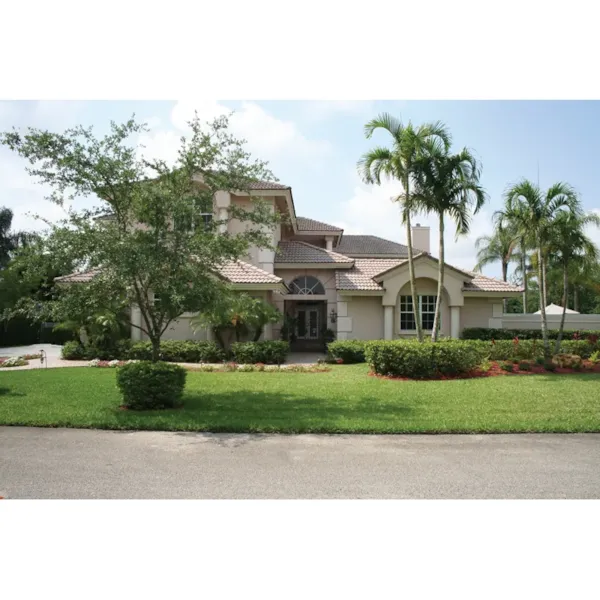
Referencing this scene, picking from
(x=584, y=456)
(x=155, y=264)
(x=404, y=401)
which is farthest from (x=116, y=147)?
(x=584, y=456)

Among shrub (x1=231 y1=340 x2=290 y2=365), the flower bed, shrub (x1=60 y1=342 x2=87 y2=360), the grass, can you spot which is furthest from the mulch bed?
the flower bed

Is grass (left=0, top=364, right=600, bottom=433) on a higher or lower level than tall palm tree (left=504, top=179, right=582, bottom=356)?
lower

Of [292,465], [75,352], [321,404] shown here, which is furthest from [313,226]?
[292,465]

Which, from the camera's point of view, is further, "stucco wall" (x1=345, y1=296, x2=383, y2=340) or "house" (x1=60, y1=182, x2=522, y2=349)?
"stucco wall" (x1=345, y1=296, x2=383, y2=340)

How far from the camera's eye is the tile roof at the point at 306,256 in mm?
22422

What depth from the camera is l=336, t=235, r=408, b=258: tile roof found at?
35.1 metres

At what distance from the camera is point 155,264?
896cm

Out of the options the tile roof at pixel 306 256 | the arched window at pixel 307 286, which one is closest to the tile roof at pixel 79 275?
the tile roof at pixel 306 256

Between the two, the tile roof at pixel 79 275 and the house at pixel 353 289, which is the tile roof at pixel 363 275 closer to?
the house at pixel 353 289

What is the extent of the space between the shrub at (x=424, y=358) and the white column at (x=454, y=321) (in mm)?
6340

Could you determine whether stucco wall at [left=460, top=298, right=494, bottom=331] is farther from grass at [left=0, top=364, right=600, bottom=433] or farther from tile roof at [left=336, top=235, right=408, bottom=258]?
tile roof at [left=336, top=235, right=408, bottom=258]

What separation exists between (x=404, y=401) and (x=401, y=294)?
1141 cm

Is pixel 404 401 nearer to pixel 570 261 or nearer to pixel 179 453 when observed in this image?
pixel 179 453

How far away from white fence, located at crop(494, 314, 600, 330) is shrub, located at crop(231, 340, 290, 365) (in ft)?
35.7
